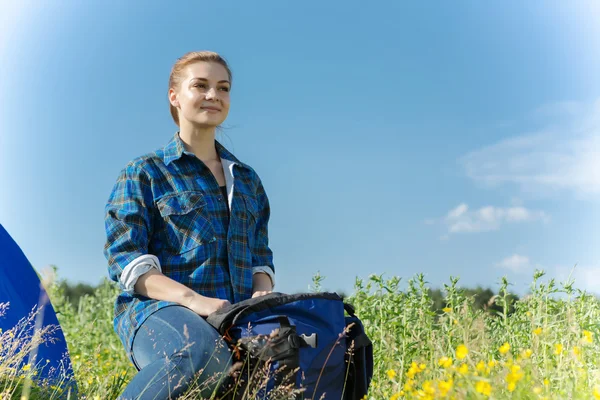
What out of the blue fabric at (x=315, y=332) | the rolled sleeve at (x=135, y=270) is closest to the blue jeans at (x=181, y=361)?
the blue fabric at (x=315, y=332)

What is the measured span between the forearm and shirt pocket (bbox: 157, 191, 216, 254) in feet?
0.66

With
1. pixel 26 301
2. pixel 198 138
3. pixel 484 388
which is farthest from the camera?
pixel 26 301

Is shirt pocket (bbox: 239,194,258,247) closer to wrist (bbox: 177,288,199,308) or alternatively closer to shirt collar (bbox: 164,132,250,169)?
shirt collar (bbox: 164,132,250,169)

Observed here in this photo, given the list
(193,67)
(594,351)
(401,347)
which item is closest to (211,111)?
(193,67)

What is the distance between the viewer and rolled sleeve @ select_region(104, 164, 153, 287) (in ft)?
8.95

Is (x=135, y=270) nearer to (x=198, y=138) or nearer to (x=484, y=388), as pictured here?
(x=198, y=138)

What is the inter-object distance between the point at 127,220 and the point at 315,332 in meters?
0.92

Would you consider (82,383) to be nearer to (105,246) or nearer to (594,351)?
(105,246)

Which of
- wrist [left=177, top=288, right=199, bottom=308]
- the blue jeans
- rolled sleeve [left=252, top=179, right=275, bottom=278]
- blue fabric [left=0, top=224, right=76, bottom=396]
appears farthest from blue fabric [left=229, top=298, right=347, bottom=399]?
blue fabric [left=0, top=224, right=76, bottom=396]

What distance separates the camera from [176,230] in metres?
2.86

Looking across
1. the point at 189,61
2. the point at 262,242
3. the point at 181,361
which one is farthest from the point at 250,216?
the point at 181,361

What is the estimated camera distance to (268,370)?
7.72 feet

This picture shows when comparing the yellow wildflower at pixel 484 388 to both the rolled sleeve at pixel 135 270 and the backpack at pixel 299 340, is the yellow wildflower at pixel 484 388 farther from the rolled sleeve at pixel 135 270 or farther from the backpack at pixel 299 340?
the rolled sleeve at pixel 135 270

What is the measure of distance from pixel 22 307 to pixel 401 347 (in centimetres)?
207
